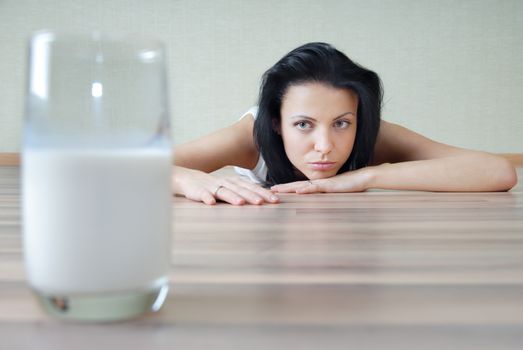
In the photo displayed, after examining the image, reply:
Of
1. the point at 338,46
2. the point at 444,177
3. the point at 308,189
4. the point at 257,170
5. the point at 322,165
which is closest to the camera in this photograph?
the point at 308,189

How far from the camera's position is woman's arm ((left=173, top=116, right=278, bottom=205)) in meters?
1.07

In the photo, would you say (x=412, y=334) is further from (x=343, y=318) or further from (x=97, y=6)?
(x=97, y=6)

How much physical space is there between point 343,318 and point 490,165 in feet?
4.34

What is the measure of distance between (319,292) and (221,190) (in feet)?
2.42

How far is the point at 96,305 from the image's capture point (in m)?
0.29

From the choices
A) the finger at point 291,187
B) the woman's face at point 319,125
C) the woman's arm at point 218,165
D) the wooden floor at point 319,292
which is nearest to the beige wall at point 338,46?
the woman's arm at point 218,165

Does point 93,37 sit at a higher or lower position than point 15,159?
higher

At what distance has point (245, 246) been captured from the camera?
556mm

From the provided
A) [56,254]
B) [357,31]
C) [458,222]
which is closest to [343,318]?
[56,254]

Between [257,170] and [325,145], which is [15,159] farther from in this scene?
[325,145]

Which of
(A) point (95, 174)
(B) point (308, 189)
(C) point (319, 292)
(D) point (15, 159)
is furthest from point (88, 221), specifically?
(D) point (15, 159)

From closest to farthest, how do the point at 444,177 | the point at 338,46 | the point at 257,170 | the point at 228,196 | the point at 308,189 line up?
1. the point at 228,196
2. the point at 308,189
3. the point at 444,177
4. the point at 257,170
5. the point at 338,46

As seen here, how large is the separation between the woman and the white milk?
0.93 metres

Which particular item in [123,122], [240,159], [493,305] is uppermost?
[123,122]
